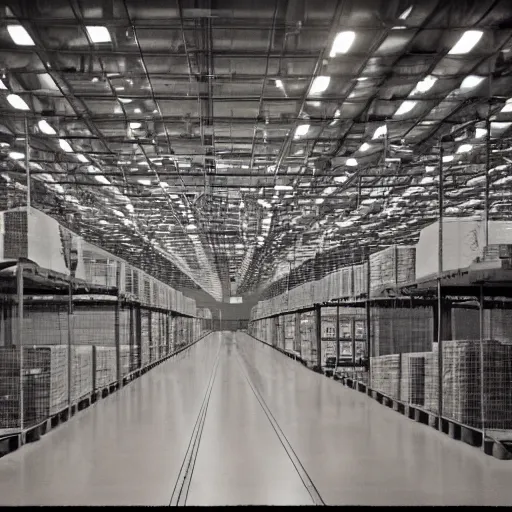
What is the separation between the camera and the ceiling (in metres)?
6.60

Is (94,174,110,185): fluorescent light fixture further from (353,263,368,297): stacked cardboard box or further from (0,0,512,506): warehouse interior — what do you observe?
(353,263,368,297): stacked cardboard box

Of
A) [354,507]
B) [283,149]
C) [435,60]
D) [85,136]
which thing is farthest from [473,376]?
[85,136]

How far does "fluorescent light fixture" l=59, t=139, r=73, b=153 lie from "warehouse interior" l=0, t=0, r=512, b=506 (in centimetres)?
4

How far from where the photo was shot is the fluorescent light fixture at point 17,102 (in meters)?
8.77

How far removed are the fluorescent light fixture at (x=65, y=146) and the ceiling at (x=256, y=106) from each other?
0.12 meters

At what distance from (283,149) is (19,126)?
437 cm

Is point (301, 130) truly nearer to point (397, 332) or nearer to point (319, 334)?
point (397, 332)

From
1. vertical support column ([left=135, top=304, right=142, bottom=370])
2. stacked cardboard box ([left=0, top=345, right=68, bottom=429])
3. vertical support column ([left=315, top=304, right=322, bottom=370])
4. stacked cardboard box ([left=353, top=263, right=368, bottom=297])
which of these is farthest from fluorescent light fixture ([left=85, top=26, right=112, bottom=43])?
vertical support column ([left=315, top=304, right=322, bottom=370])

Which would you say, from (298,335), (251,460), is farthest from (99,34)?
(298,335)

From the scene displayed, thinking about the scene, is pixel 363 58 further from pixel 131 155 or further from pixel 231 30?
pixel 131 155

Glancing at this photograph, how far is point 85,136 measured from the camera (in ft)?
34.9

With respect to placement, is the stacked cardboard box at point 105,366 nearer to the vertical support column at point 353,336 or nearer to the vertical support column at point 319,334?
the vertical support column at point 353,336

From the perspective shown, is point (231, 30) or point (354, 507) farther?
point (231, 30)

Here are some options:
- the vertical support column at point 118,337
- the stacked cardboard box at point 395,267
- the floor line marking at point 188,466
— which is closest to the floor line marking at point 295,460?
the floor line marking at point 188,466
